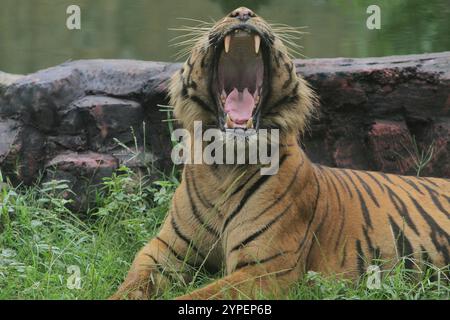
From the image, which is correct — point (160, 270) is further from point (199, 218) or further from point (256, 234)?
point (256, 234)

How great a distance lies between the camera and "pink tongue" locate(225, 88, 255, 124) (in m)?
4.43

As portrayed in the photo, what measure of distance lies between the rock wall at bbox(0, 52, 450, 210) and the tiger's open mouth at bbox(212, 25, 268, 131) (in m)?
0.98

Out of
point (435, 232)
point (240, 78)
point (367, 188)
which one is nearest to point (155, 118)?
point (240, 78)

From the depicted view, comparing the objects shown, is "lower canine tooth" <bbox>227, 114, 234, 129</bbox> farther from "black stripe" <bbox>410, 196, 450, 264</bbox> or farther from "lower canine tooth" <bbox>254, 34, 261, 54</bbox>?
"black stripe" <bbox>410, 196, 450, 264</bbox>

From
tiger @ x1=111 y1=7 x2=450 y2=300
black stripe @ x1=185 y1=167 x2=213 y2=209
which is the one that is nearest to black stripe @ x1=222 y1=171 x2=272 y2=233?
tiger @ x1=111 y1=7 x2=450 y2=300

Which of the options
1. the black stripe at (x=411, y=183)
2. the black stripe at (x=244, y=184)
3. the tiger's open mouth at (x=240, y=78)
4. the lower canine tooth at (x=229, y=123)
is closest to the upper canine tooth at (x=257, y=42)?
the tiger's open mouth at (x=240, y=78)

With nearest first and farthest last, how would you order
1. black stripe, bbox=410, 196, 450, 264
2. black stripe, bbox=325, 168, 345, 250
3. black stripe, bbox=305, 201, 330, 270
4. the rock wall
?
black stripe, bbox=305, 201, 330, 270 → black stripe, bbox=325, 168, 345, 250 → black stripe, bbox=410, 196, 450, 264 → the rock wall

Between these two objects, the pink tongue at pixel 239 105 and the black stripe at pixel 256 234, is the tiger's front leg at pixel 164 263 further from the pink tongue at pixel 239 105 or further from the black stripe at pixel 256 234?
the pink tongue at pixel 239 105

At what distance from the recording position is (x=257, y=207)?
4.40 meters

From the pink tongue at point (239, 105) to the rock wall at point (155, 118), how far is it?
3.58ft

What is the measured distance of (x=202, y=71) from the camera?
175 inches
